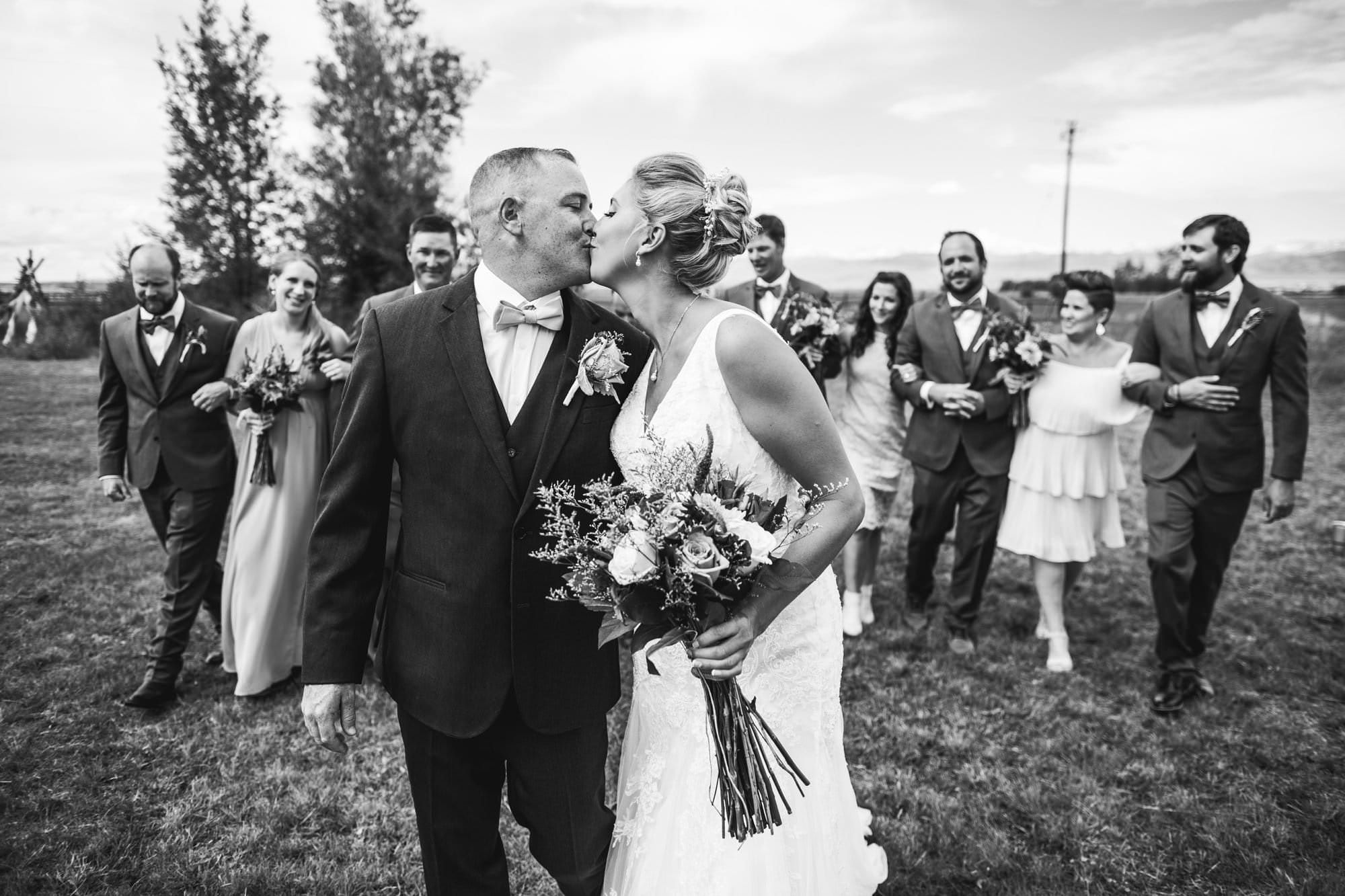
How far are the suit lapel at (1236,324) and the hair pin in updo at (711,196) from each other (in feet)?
12.8

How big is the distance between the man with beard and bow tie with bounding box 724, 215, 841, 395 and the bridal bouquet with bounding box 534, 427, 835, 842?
3.89 meters

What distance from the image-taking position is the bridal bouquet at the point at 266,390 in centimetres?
498

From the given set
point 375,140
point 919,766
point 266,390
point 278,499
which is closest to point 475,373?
point 266,390

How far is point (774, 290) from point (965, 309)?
1442mm

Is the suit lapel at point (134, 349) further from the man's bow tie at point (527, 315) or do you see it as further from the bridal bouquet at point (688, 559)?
the bridal bouquet at point (688, 559)

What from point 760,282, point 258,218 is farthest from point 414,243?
point 258,218

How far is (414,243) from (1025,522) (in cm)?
456

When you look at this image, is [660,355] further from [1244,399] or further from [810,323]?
[1244,399]

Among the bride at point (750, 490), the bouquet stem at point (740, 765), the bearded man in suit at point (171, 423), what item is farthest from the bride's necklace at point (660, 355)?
the bearded man in suit at point (171, 423)

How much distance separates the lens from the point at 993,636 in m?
6.04

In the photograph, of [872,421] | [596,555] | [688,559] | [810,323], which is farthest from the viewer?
[872,421]

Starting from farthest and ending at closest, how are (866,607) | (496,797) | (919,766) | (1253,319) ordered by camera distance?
(866,607)
(1253,319)
(919,766)
(496,797)

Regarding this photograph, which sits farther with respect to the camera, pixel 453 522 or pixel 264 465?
pixel 264 465

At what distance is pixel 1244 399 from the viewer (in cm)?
491
